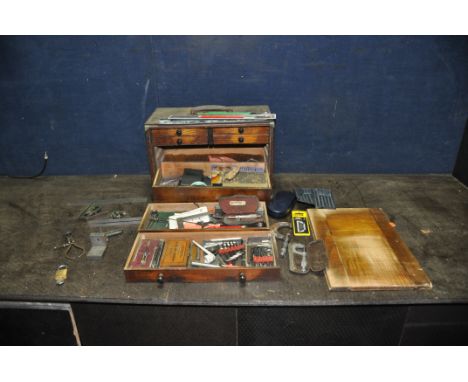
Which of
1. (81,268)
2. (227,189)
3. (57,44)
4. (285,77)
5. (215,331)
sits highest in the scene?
(57,44)

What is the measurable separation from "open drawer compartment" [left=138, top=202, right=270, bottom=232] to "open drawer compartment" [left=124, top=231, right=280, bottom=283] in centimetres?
3

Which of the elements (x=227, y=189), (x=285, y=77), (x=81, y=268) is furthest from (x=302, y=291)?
(x=285, y=77)

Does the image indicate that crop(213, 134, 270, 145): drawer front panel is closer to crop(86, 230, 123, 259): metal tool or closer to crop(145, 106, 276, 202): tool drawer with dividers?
crop(145, 106, 276, 202): tool drawer with dividers

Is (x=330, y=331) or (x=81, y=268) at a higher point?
(x=81, y=268)

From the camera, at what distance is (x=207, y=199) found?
70.9 inches

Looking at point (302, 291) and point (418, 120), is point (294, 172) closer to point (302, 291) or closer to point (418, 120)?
point (418, 120)

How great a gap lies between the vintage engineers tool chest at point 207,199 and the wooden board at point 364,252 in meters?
0.28

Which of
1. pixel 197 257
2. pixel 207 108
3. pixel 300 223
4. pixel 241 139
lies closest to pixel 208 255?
pixel 197 257

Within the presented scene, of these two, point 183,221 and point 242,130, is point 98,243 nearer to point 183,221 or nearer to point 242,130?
point 183,221

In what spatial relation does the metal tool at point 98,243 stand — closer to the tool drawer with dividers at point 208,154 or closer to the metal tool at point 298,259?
the tool drawer with dividers at point 208,154

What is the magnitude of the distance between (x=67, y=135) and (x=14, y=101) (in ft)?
1.21

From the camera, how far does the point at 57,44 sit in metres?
2.03

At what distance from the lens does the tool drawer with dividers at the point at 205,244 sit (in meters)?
1.39

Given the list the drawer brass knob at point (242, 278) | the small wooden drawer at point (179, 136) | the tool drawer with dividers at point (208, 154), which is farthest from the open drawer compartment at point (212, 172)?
the drawer brass knob at point (242, 278)
